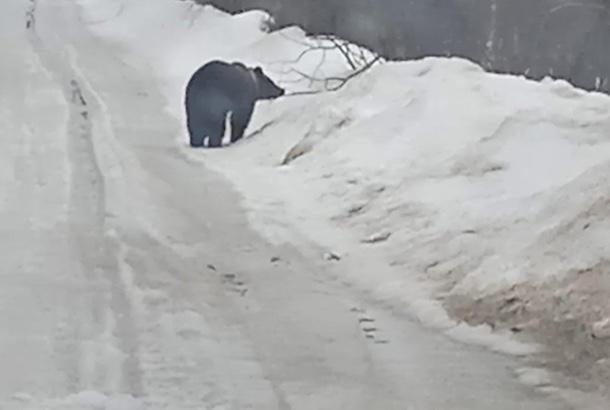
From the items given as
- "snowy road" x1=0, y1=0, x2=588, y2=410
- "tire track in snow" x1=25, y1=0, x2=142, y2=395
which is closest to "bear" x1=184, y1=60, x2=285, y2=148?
"tire track in snow" x1=25, y1=0, x2=142, y2=395

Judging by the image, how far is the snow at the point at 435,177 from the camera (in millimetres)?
6555

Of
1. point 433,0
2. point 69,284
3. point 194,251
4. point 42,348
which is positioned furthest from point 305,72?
point 42,348

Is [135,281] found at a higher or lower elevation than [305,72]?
higher

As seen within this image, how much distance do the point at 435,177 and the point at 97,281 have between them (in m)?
2.85

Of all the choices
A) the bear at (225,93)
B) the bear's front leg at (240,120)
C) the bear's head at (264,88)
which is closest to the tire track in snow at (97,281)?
A: the bear at (225,93)

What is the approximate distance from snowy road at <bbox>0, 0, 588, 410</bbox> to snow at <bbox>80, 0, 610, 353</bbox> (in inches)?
13.2

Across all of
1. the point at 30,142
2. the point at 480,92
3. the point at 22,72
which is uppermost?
the point at 480,92

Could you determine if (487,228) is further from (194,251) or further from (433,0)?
(433,0)

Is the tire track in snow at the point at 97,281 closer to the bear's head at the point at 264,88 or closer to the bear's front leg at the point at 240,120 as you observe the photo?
the bear's front leg at the point at 240,120

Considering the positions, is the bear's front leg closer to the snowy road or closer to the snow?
the snow

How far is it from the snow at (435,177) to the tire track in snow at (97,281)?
3.46 ft

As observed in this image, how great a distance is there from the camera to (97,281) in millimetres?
6520

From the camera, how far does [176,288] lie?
6523mm

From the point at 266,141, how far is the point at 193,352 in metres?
5.75
